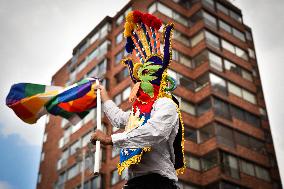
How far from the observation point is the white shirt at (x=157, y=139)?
14.0ft

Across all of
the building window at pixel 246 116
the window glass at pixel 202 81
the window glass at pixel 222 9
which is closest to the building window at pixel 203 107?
the window glass at pixel 202 81

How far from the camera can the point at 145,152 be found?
4492 mm

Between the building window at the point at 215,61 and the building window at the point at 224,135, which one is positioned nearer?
the building window at the point at 224,135

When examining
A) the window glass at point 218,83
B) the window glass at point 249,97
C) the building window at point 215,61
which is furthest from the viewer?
the window glass at point 249,97

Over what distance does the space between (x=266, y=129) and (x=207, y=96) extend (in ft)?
27.1

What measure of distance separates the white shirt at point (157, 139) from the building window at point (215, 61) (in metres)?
30.5

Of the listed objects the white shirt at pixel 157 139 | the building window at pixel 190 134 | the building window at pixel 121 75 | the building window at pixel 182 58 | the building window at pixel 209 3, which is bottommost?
the white shirt at pixel 157 139

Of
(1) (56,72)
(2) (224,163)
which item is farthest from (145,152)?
(1) (56,72)

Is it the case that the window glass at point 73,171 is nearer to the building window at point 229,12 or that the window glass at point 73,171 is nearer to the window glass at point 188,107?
the window glass at point 188,107

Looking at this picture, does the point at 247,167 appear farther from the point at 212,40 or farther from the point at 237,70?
the point at 212,40

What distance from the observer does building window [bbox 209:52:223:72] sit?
1373 inches

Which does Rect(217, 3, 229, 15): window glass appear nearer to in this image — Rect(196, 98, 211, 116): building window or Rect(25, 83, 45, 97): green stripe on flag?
Rect(196, 98, 211, 116): building window

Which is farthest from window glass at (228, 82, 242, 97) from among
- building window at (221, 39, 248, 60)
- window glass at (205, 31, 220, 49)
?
building window at (221, 39, 248, 60)

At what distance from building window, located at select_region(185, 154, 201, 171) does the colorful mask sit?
83.9ft
